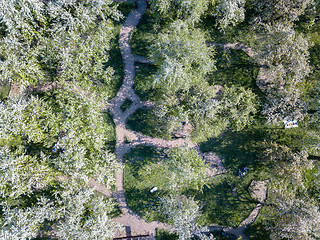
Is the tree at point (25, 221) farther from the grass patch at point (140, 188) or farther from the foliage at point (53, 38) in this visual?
the foliage at point (53, 38)

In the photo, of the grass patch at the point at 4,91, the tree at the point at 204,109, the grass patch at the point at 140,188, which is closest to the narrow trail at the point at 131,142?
the grass patch at the point at 140,188

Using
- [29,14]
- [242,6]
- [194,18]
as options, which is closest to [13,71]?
[29,14]

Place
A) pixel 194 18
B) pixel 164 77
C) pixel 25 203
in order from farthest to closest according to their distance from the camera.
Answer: pixel 25 203, pixel 194 18, pixel 164 77

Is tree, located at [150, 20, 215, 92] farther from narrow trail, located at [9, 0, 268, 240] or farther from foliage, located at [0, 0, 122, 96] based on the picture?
foliage, located at [0, 0, 122, 96]

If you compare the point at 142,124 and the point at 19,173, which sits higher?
the point at 142,124

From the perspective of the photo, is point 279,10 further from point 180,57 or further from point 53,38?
point 53,38

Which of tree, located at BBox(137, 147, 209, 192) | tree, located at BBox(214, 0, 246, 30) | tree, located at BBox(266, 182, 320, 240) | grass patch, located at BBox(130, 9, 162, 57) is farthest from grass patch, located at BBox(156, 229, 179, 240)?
tree, located at BBox(214, 0, 246, 30)

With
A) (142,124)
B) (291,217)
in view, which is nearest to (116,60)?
(142,124)

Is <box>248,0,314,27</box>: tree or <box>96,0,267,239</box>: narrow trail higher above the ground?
<box>248,0,314,27</box>: tree

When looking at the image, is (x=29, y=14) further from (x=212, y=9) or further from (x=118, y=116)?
(x=212, y=9)
